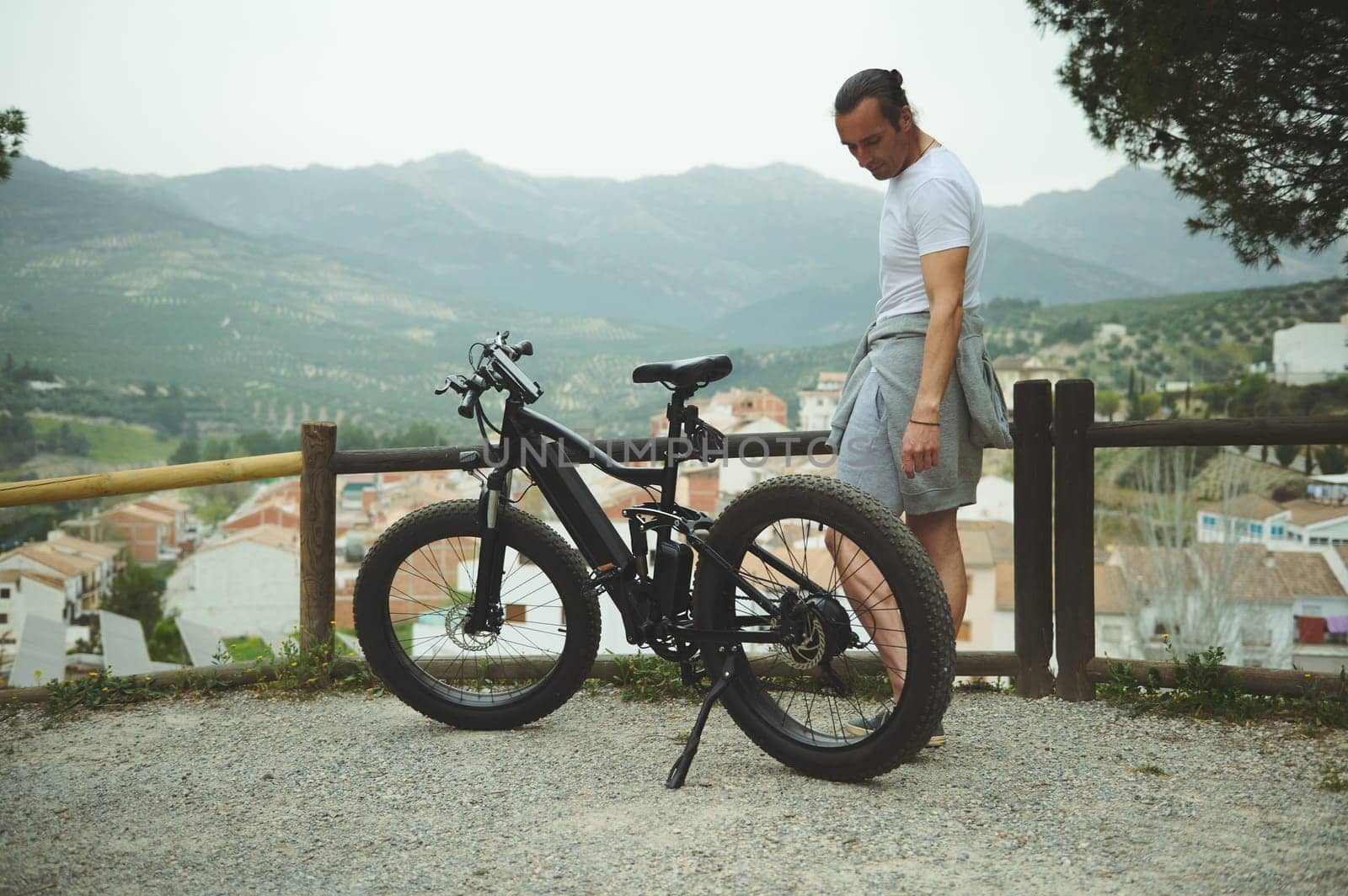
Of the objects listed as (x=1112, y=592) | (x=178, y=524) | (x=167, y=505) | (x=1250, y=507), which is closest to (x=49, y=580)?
(x=178, y=524)

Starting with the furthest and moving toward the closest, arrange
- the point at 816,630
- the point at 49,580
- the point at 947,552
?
the point at 49,580
the point at 947,552
the point at 816,630

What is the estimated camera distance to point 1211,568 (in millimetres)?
29578

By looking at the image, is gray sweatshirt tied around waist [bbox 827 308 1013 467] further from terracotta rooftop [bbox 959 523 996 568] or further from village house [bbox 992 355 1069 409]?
village house [bbox 992 355 1069 409]

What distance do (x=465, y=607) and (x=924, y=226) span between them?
177 centimetres

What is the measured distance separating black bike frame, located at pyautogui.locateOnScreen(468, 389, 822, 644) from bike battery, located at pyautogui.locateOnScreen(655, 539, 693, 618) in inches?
1.4

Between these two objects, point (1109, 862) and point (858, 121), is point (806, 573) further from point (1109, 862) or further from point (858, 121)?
point (858, 121)

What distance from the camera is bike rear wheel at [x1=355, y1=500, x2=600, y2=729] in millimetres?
3141

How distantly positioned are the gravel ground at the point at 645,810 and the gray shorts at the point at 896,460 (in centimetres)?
73

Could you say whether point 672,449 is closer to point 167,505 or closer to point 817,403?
point 817,403

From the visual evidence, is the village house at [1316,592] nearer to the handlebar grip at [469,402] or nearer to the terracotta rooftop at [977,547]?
the terracotta rooftop at [977,547]

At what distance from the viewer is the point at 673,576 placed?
9.29 ft

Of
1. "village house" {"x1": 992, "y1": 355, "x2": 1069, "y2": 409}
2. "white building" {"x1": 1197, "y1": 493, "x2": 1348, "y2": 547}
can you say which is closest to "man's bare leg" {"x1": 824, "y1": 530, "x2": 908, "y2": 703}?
"white building" {"x1": 1197, "y1": 493, "x2": 1348, "y2": 547}

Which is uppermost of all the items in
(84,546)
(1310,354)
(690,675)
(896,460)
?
(1310,354)

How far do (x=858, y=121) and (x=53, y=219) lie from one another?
533 ft
